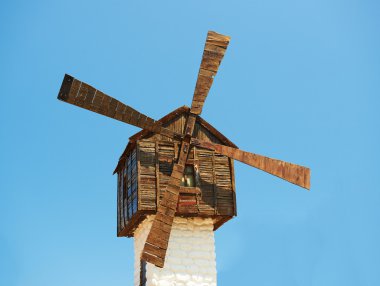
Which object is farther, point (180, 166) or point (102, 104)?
point (180, 166)

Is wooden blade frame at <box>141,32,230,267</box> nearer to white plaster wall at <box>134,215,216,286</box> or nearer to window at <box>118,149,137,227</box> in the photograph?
white plaster wall at <box>134,215,216,286</box>

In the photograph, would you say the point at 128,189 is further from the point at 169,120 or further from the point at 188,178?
the point at 169,120

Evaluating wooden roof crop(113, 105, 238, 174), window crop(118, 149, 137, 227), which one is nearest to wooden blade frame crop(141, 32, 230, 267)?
wooden roof crop(113, 105, 238, 174)

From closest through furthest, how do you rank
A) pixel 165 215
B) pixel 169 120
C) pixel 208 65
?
pixel 165 215 → pixel 169 120 → pixel 208 65

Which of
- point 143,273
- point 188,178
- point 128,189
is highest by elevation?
point 188,178

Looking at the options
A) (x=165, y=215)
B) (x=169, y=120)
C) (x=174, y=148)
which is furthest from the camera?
(x=169, y=120)

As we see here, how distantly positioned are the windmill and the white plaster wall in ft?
1.37

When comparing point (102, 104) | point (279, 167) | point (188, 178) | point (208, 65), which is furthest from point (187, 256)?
point (208, 65)

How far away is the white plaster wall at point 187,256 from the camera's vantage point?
13812 mm

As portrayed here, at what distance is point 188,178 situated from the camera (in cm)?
1481

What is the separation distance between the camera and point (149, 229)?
1448 centimetres

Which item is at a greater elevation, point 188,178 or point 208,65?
point 208,65

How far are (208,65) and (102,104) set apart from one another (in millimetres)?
3339

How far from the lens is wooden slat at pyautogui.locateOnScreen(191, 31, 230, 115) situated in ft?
49.4
